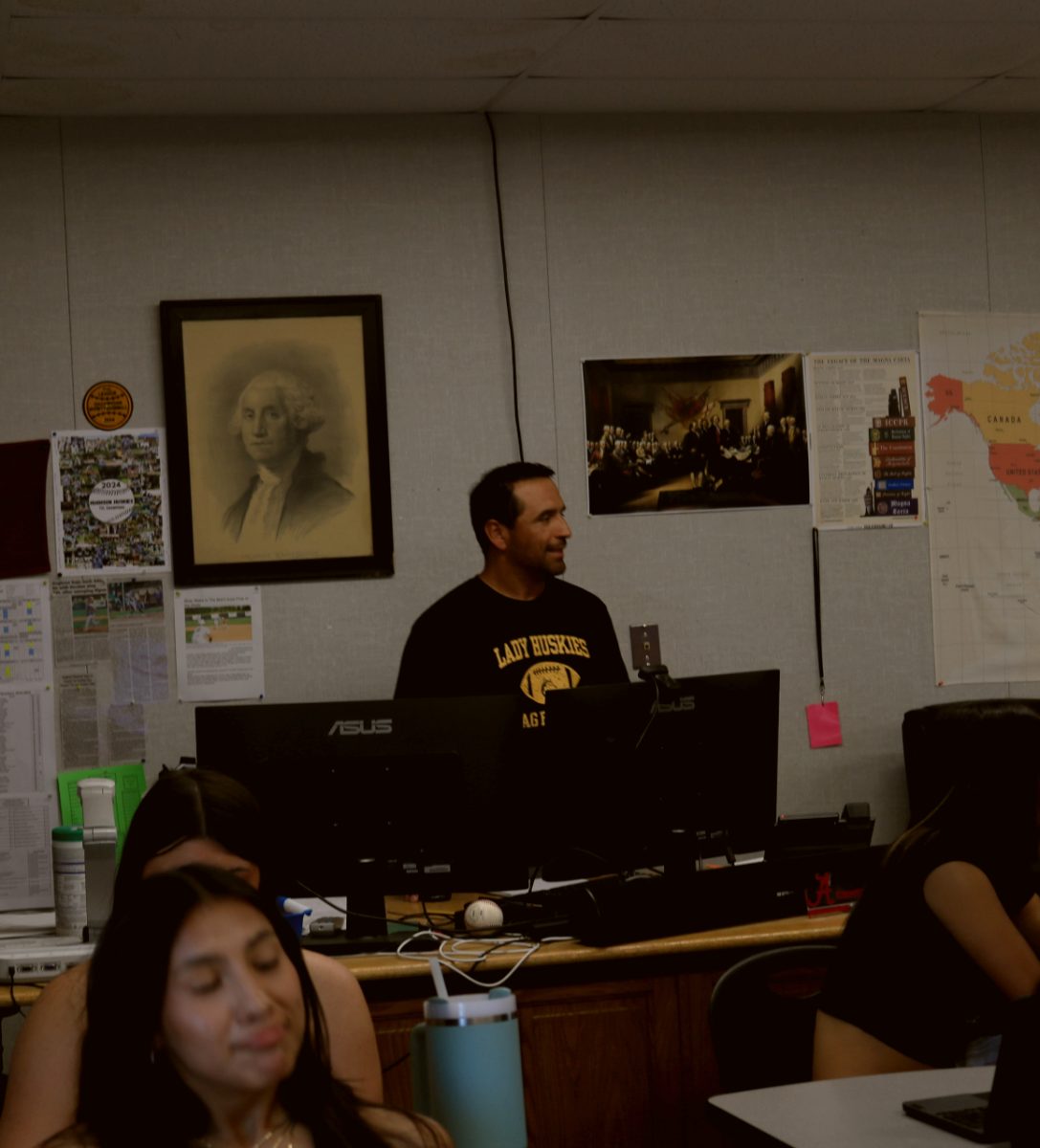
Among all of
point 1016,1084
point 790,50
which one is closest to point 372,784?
point 1016,1084

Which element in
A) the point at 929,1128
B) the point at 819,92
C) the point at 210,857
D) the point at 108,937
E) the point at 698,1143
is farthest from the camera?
the point at 819,92

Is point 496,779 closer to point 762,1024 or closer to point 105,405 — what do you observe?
point 762,1024

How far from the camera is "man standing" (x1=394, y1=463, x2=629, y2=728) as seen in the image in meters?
3.89

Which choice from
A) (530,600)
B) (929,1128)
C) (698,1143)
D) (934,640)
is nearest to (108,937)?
(929,1128)

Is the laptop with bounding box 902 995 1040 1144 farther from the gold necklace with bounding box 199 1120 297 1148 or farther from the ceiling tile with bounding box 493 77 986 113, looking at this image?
the ceiling tile with bounding box 493 77 986 113

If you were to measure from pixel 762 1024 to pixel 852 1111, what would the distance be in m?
0.64

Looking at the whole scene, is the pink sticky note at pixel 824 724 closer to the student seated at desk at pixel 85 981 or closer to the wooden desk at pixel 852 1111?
the wooden desk at pixel 852 1111

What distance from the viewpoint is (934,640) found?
4.57 meters

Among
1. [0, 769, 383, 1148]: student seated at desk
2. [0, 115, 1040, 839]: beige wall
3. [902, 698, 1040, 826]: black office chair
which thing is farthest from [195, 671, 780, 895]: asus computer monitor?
[0, 115, 1040, 839]: beige wall

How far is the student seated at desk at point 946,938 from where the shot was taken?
224 centimetres

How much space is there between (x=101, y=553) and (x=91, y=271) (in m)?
0.77

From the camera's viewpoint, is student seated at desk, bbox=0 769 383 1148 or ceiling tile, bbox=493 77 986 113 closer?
student seated at desk, bbox=0 769 383 1148

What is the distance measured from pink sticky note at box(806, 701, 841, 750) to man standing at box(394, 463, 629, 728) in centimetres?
75

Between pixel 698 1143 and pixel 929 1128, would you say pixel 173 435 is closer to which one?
pixel 698 1143
